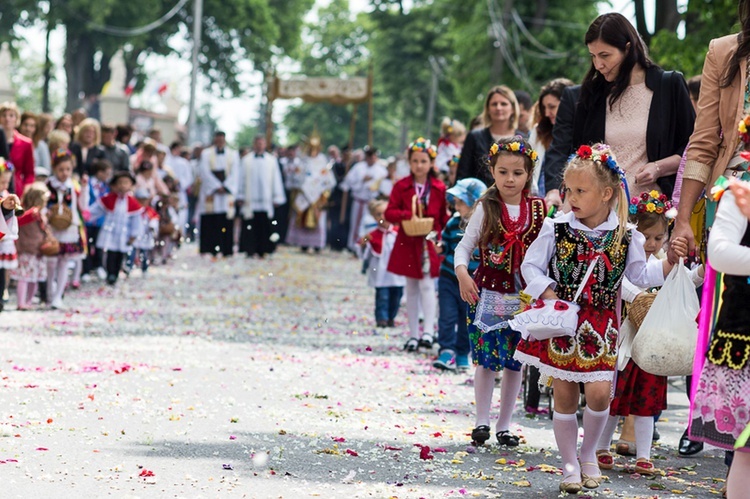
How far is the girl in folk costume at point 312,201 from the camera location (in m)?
28.4

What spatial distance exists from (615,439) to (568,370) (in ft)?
6.38

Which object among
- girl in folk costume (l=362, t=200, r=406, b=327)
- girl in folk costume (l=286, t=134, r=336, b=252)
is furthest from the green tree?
girl in folk costume (l=362, t=200, r=406, b=327)

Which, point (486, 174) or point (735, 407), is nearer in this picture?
point (735, 407)

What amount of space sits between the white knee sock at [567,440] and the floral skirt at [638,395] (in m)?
0.93

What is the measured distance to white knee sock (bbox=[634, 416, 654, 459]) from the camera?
23.0 ft

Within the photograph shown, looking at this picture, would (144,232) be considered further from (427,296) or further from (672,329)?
(672,329)

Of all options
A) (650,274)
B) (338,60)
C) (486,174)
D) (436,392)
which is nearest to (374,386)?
(436,392)

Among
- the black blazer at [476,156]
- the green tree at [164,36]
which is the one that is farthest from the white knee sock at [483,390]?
the green tree at [164,36]

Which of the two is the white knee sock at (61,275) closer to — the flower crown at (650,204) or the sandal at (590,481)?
the flower crown at (650,204)

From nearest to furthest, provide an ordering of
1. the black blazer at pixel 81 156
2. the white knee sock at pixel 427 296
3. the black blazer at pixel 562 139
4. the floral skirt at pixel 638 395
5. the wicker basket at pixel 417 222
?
the floral skirt at pixel 638 395
the black blazer at pixel 562 139
the wicker basket at pixel 417 222
the white knee sock at pixel 427 296
the black blazer at pixel 81 156

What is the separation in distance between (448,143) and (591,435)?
9.13 m

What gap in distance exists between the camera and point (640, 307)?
22.6 feet

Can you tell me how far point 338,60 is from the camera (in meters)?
104

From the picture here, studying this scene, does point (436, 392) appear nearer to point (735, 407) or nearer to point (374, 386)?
point (374, 386)
